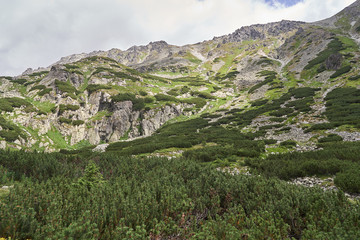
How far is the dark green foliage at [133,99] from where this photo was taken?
5419 centimetres

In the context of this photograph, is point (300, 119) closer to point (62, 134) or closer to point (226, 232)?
point (226, 232)

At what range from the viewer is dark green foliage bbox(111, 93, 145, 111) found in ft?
178

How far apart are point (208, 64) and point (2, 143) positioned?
437 ft

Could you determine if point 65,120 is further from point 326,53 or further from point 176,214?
point 326,53

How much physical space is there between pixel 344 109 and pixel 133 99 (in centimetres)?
4997

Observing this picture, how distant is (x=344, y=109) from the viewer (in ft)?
79.2

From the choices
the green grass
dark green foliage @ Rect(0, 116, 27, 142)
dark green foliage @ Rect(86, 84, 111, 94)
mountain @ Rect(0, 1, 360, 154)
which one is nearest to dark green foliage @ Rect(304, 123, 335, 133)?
mountain @ Rect(0, 1, 360, 154)

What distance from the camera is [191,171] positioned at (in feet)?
29.1

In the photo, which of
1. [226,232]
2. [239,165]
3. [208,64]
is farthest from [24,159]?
[208,64]

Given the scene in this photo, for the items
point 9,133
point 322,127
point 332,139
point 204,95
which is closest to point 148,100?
point 204,95

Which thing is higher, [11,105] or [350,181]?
[11,105]

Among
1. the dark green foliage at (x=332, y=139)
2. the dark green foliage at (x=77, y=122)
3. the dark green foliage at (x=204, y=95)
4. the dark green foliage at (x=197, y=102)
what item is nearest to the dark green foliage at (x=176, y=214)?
the dark green foliage at (x=332, y=139)

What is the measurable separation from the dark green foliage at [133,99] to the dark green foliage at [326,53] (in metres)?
61.4

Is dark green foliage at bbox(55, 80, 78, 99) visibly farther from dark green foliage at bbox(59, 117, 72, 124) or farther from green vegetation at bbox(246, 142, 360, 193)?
green vegetation at bbox(246, 142, 360, 193)
